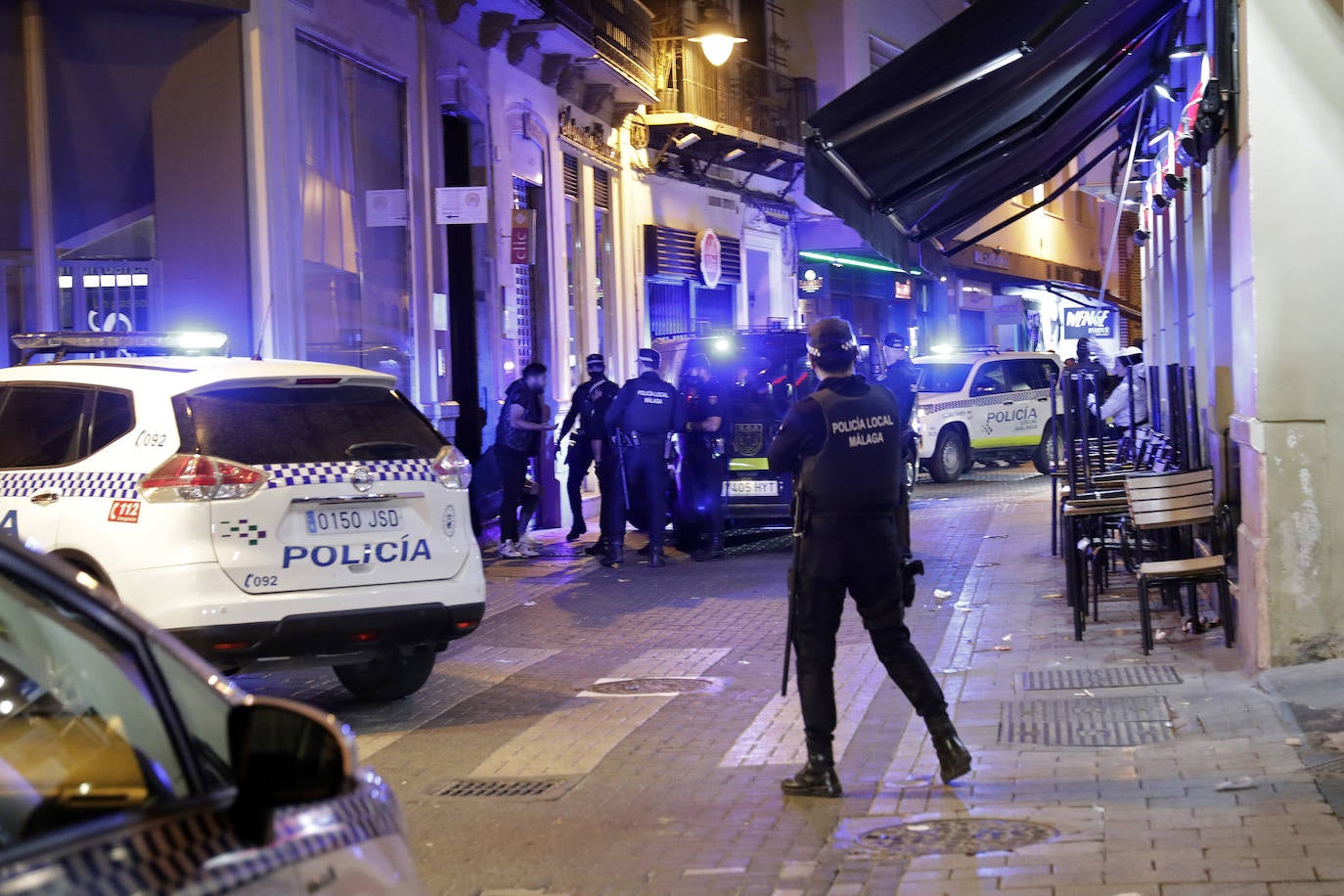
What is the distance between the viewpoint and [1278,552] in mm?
8062

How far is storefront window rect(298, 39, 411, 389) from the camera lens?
613 inches

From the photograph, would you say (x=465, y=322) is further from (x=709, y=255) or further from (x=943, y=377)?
(x=709, y=255)

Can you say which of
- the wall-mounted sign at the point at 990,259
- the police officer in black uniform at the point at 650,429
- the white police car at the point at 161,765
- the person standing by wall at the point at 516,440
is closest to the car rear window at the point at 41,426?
the white police car at the point at 161,765

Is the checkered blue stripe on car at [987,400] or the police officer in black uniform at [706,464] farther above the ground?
the checkered blue stripe on car at [987,400]

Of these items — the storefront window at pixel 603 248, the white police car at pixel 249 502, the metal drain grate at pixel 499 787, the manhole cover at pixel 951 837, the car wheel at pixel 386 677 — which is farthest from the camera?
the storefront window at pixel 603 248

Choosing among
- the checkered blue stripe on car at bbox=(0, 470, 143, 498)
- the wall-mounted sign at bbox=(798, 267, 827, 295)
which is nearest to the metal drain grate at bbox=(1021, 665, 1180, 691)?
the checkered blue stripe on car at bbox=(0, 470, 143, 498)

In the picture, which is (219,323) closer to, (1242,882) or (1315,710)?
(1315,710)

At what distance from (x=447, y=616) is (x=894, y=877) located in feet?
11.2

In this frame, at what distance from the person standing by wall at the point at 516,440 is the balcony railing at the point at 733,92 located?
9651 mm

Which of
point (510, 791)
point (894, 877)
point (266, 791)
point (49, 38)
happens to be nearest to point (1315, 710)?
point (894, 877)

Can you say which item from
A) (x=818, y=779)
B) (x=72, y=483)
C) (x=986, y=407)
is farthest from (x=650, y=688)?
(x=986, y=407)

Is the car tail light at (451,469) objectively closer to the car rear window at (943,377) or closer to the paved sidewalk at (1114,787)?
the paved sidewalk at (1114,787)

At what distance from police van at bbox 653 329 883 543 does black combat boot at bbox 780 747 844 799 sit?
355 inches

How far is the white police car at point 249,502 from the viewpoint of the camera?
25.1ft
